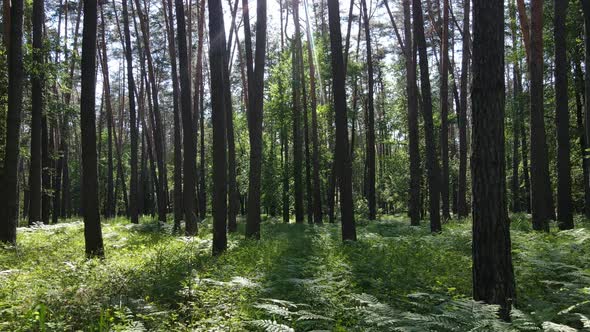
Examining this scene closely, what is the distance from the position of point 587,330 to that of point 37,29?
16.7 m

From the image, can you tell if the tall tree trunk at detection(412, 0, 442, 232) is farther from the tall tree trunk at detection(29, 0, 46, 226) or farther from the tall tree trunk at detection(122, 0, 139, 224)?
the tall tree trunk at detection(122, 0, 139, 224)

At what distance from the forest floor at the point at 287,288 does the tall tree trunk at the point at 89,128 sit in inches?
25.2

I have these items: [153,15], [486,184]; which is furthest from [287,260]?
[153,15]

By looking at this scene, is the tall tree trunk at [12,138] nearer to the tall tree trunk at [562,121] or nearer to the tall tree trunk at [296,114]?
the tall tree trunk at [296,114]

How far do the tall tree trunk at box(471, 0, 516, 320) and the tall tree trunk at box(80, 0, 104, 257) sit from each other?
7.91 meters

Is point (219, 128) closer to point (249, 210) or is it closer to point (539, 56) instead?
point (249, 210)

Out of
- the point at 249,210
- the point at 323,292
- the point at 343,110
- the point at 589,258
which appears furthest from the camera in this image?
the point at 249,210

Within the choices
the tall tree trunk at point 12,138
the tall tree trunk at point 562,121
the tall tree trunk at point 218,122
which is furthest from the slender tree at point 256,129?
the tall tree trunk at point 562,121

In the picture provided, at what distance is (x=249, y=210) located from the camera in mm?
13578

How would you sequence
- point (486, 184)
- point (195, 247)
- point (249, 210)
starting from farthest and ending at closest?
point (249, 210), point (195, 247), point (486, 184)

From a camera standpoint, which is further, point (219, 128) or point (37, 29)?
point (37, 29)

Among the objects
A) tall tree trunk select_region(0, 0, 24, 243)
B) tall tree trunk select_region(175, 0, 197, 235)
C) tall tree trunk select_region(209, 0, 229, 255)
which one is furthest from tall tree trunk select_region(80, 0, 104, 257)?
tall tree trunk select_region(175, 0, 197, 235)

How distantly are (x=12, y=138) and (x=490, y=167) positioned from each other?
1204 cm

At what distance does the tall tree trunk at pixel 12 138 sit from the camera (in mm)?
11273
